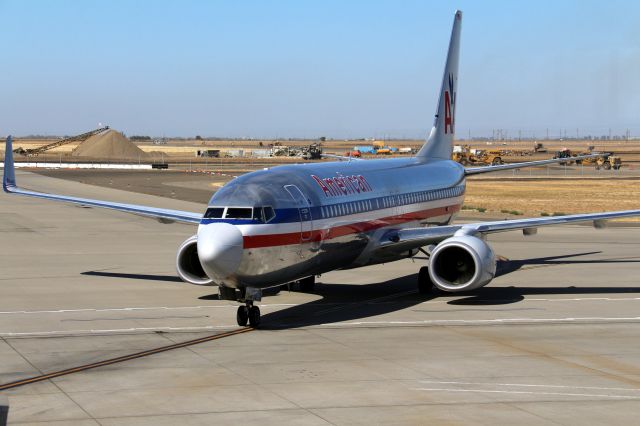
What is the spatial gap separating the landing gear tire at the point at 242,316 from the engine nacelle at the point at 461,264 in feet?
22.9

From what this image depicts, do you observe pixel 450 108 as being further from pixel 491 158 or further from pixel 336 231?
pixel 491 158

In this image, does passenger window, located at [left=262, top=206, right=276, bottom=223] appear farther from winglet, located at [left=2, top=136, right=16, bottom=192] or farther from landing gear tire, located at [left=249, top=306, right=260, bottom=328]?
winglet, located at [left=2, top=136, right=16, bottom=192]

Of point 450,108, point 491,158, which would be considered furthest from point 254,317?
point 491,158

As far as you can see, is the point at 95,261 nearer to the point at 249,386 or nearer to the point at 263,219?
the point at 263,219

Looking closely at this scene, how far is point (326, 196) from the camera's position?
95.1 ft

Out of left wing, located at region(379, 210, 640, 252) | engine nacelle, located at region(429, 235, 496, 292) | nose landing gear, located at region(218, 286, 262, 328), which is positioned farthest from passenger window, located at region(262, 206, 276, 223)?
left wing, located at region(379, 210, 640, 252)

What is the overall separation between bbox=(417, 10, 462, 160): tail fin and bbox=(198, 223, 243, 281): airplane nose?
1973 cm

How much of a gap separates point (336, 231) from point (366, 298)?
13.6ft

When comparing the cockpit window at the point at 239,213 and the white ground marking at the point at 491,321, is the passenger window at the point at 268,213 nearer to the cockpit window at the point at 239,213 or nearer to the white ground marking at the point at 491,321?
the cockpit window at the point at 239,213

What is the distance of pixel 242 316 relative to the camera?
26.4 metres

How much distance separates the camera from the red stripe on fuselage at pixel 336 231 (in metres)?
25.0

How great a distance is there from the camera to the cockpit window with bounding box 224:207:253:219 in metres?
25.2

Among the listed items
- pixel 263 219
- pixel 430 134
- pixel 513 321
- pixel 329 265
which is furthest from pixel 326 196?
pixel 430 134

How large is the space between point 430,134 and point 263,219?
19.7 metres
